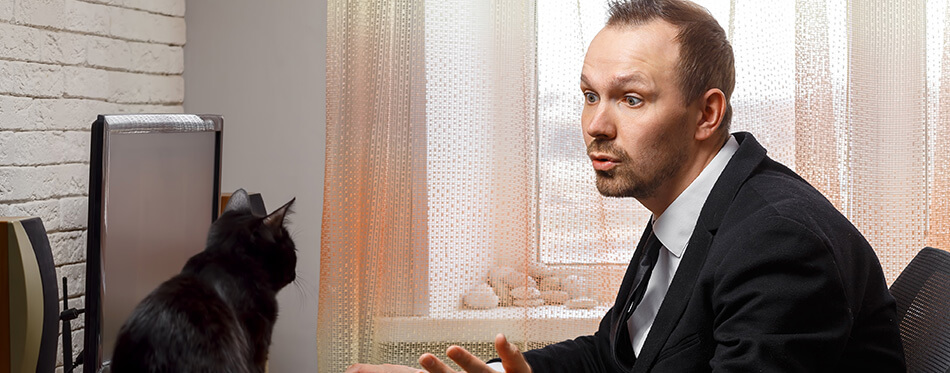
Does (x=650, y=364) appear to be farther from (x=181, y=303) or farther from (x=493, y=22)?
(x=493, y=22)

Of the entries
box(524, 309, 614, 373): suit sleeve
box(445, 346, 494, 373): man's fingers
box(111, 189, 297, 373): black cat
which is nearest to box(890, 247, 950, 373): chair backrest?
box(524, 309, 614, 373): suit sleeve

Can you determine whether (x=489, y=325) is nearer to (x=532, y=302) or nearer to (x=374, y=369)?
(x=532, y=302)

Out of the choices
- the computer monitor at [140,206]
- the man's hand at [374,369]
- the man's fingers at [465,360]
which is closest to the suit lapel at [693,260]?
the man's fingers at [465,360]

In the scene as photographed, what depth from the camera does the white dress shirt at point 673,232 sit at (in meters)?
1.29

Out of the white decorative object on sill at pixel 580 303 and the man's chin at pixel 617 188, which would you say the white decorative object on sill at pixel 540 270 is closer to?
the white decorative object on sill at pixel 580 303

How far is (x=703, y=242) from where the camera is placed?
113cm

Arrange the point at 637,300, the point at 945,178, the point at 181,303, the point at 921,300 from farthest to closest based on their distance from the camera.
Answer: the point at 945,178 → the point at 637,300 → the point at 921,300 → the point at 181,303

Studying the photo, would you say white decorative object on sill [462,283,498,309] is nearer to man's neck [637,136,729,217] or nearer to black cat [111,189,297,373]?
man's neck [637,136,729,217]

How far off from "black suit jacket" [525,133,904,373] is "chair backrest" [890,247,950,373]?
3cm

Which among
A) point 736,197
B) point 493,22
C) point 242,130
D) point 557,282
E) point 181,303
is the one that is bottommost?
point 557,282

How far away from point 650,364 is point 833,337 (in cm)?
25

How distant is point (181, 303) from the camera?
0.86 metres

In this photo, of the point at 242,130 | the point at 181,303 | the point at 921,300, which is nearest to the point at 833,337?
the point at 921,300

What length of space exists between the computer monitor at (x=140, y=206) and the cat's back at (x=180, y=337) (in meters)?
0.18
